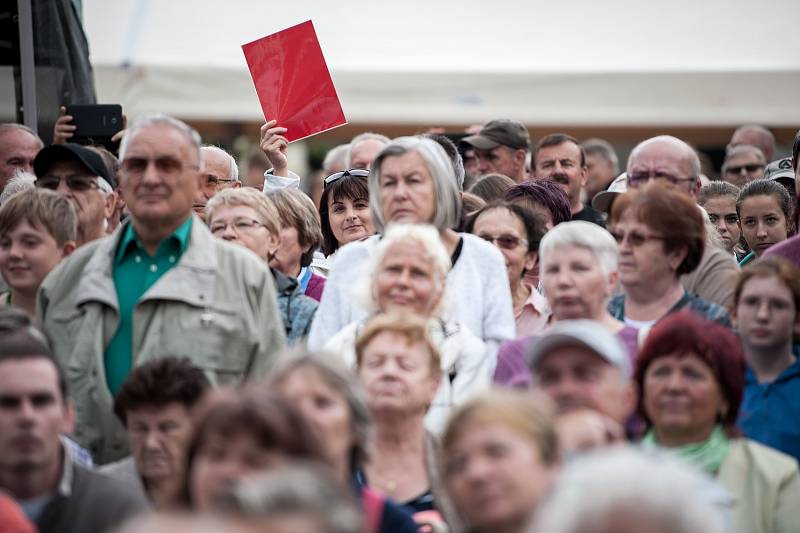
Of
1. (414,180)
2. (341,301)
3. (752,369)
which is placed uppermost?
(414,180)

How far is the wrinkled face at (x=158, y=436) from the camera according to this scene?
5035 mm

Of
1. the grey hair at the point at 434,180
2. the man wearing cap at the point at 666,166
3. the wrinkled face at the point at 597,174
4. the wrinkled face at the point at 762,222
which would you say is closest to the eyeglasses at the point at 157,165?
the grey hair at the point at 434,180

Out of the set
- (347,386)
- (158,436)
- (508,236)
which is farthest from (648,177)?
(347,386)

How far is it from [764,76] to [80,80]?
5568mm

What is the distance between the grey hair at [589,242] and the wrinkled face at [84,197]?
2.27 meters

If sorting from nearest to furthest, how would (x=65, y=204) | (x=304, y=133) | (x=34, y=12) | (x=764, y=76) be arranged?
(x=65, y=204), (x=304, y=133), (x=34, y=12), (x=764, y=76)

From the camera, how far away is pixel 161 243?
5609 millimetres

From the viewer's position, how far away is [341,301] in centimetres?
579

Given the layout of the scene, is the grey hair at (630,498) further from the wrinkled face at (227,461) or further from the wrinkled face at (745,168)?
the wrinkled face at (745,168)

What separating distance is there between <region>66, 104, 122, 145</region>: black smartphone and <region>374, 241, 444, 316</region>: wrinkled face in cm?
318

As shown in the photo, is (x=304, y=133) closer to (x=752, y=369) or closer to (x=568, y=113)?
(x=752, y=369)

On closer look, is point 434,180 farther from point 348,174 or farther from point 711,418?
point 348,174

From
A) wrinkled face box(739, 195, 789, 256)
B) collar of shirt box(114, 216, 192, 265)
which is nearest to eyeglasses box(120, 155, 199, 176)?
collar of shirt box(114, 216, 192, 265)

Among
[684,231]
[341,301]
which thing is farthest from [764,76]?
[341,301]
